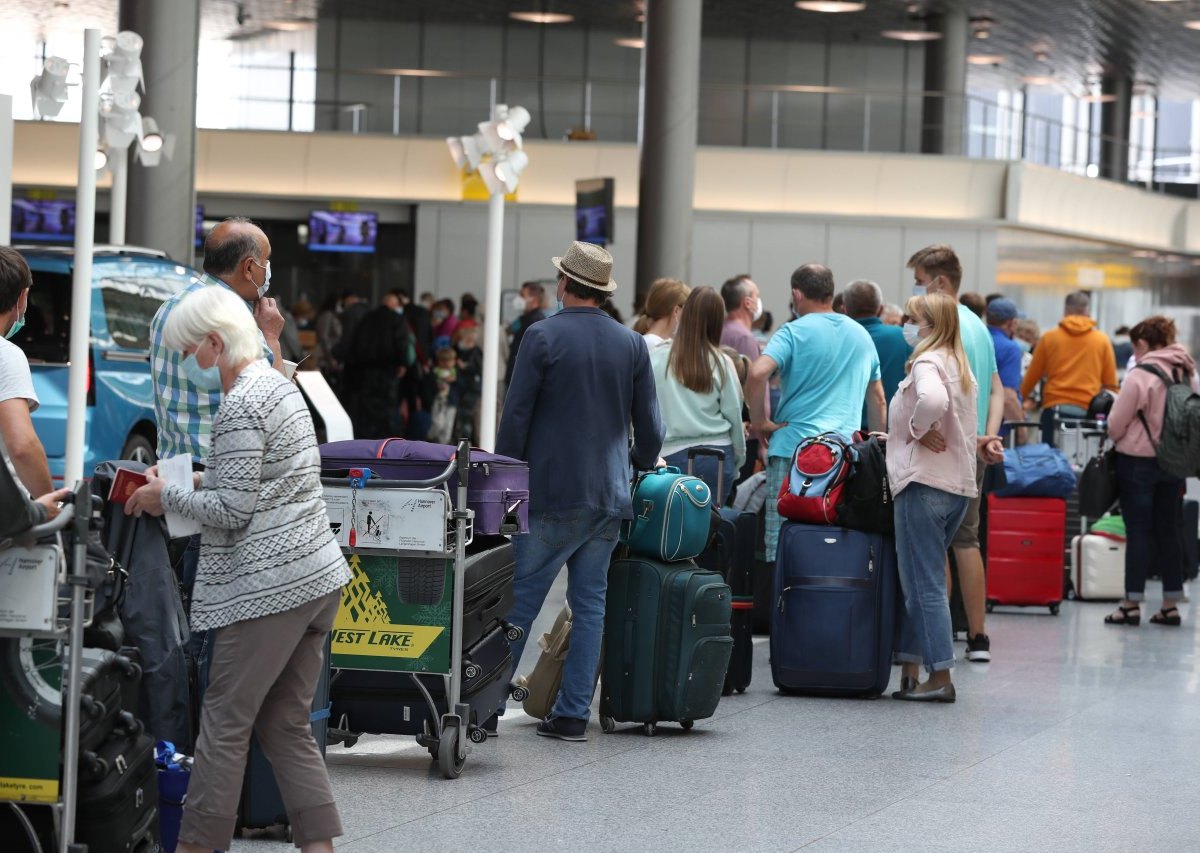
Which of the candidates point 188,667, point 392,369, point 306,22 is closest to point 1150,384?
point 188,667

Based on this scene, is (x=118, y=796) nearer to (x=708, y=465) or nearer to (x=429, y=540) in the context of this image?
(x=429, y=540)

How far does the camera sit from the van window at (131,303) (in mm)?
11750

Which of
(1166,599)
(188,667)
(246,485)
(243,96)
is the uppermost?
(243,96)

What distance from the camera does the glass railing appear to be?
86.1ft

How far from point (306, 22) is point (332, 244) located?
217 inches

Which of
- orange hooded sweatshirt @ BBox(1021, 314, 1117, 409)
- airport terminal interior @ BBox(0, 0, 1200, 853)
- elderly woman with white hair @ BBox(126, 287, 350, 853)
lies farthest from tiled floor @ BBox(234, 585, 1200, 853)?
orange hooded sweatshirt @ BBox(1021, 314, 1117, 409)

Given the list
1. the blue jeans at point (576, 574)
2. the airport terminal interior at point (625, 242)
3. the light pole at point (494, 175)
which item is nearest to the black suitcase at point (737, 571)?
the airport terminal interior at point (625, 242)

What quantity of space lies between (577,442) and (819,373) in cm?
216

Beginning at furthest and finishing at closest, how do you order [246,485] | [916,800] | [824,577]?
[824,577] < [916,800] < [246,485]

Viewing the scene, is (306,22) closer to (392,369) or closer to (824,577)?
(392,369)

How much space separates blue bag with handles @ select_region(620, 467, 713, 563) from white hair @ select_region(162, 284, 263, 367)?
2.80 meters

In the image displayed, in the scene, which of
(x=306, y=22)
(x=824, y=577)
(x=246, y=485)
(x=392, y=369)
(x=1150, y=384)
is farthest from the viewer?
(x=306, y=22)

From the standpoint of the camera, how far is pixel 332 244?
88.3 ft

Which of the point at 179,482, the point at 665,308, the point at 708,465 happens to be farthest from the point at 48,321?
the point at 179,482
